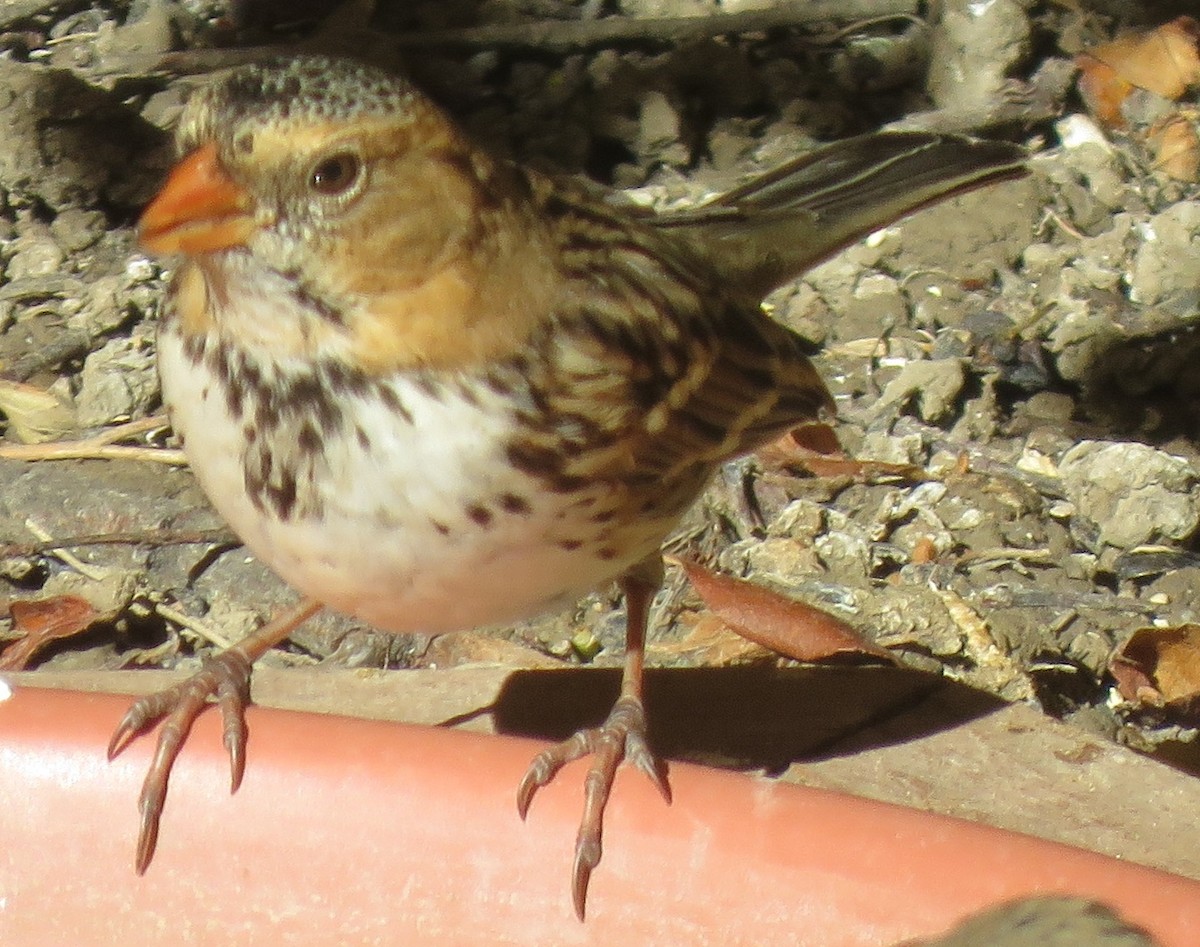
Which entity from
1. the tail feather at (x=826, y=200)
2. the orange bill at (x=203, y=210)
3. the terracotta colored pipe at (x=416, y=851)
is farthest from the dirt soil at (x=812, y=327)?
the orange bill at (x=203, y=210)

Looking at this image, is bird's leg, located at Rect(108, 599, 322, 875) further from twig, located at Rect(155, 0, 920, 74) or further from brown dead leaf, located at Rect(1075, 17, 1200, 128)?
brown dead leaf, located at Rect(1075, 17, 1200, 128)

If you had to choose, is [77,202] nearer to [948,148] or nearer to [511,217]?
[948,148]

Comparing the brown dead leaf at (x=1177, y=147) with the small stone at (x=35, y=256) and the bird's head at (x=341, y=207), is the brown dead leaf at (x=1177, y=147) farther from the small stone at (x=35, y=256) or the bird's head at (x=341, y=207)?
the bird's head at (x=341, y=207)

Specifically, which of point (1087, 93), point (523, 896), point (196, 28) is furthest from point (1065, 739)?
point (196, 28)

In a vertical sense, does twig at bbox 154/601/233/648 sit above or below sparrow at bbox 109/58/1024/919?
below

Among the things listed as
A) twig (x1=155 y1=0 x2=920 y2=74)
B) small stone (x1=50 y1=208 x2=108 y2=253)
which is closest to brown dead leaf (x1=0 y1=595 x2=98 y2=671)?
small stone (x1=50 y1=208 x2=108 y2=253)

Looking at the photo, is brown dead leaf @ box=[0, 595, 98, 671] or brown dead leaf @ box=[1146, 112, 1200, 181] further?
brown dead leaf @ box=[1146, 112, 1200, 181]

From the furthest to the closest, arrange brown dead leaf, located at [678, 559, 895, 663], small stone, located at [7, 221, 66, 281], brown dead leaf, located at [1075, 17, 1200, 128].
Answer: brown dead leaf, located at [1075, 17, 1200, 128], small stone, located at [7, 221, 66, 281], brown dead leaf, located at [678, 559, 895, 663]
